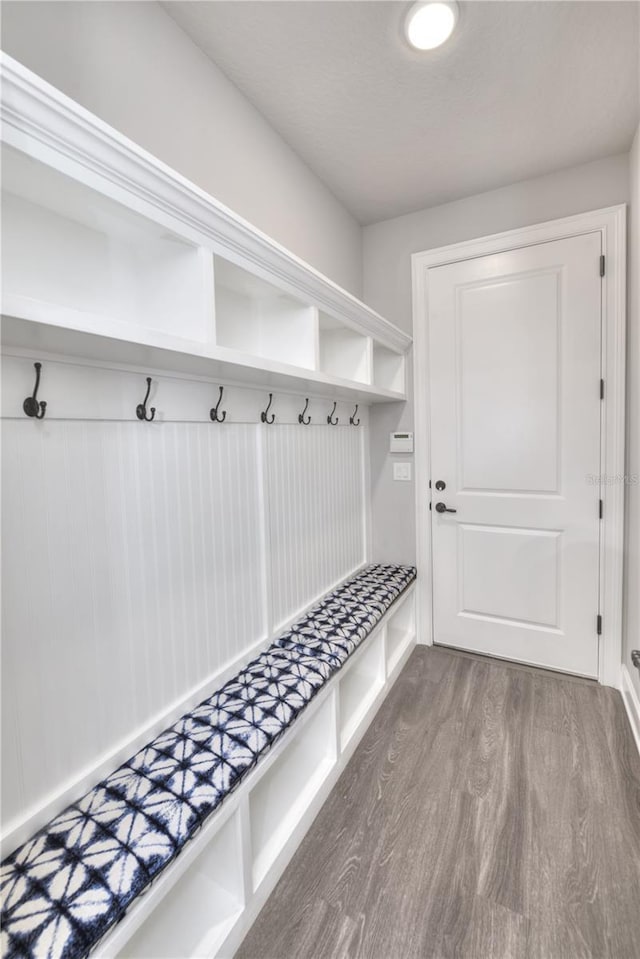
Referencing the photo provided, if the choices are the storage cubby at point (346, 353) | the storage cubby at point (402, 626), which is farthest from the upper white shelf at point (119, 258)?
the storage cubby at point (402, 626)

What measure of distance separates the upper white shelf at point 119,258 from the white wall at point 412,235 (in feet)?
3.69

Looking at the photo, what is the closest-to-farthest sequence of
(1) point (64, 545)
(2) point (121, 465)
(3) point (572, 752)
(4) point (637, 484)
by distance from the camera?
(1) point (64, 545) → (2) point (121, 465) → (3) point (572, 752) → (4) point (637, 484)

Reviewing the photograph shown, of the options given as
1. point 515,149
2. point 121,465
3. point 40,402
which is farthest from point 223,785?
point 515,149

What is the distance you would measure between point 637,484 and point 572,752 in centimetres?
116

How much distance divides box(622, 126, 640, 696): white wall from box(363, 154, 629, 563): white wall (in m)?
0.17

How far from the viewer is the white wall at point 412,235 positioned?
2.08m

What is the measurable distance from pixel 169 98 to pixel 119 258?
62 centimetres

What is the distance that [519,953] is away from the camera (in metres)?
1.07

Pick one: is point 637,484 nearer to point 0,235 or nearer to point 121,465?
point 121,465

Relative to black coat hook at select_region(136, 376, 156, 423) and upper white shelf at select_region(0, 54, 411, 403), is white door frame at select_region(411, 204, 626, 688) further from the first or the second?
black coat hook at select_region(136, 376, 156, 423)

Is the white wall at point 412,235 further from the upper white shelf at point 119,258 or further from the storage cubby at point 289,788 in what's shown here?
the storage cubby at point 289,788

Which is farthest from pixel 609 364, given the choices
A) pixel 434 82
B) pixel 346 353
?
pixel 434 82

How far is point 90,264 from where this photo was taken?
1.07 meters

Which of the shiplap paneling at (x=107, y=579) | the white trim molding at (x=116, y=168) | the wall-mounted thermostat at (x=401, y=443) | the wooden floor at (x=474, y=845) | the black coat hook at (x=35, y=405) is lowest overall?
the wooden floor at (x=474, y=845)
